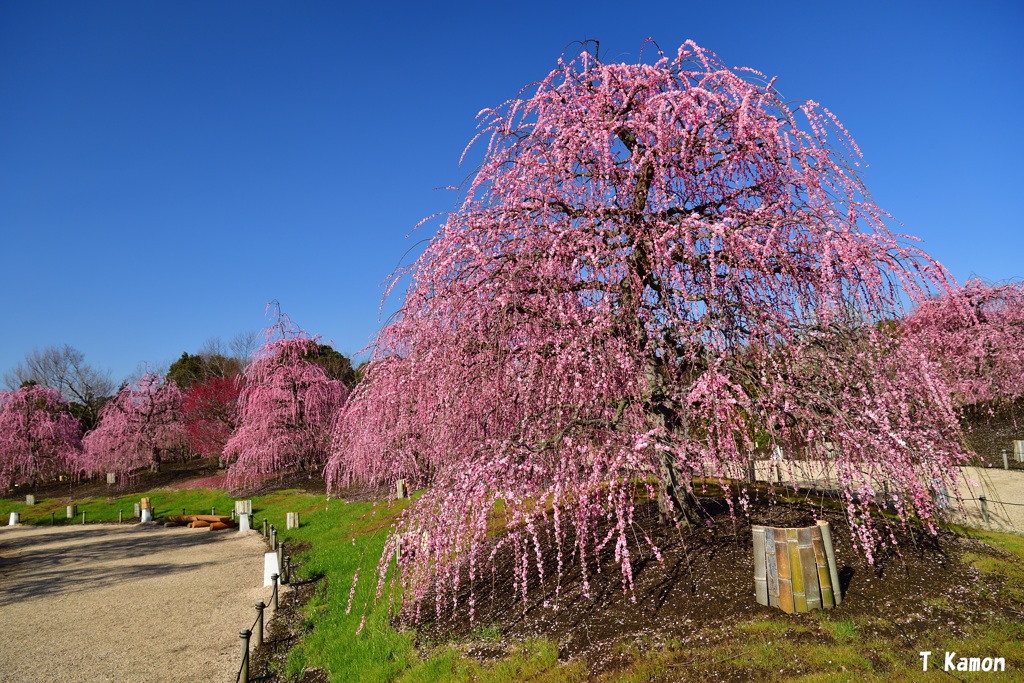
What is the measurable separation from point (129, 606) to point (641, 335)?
40.4 ft

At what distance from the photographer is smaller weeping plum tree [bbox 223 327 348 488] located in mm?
24734

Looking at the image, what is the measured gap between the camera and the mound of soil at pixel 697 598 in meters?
5.53

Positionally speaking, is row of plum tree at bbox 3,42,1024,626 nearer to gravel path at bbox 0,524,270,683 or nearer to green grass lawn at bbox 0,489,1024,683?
green grass lawn at bbox 0,489,1024,683

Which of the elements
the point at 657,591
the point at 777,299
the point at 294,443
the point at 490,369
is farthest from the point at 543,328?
the point at 294,443

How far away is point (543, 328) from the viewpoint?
6676mm

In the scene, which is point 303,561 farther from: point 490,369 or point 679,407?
point 679,407

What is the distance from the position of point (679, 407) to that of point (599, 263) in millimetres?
1798

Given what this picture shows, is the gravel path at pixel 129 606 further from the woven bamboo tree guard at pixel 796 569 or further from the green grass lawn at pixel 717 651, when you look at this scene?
the woven bamboo tree guard at pixel 796 569

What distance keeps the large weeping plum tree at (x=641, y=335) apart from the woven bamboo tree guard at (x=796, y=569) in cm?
42

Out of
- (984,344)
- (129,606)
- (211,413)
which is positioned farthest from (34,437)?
(984,344)

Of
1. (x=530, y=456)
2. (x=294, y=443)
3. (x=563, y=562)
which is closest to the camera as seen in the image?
(x=530, y=456)

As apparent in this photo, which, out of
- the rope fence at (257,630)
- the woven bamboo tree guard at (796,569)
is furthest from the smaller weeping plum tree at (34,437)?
the woven bamboo tree guard at (796,569)

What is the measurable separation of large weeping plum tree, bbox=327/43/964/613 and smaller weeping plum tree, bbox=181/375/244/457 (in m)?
28.4

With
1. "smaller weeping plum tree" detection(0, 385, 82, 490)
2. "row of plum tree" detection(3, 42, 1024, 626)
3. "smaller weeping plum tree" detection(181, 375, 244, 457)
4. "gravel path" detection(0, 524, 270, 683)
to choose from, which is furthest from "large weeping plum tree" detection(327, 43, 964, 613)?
"smaller weeping plum tree" detection(0, 385, 82, 490)
